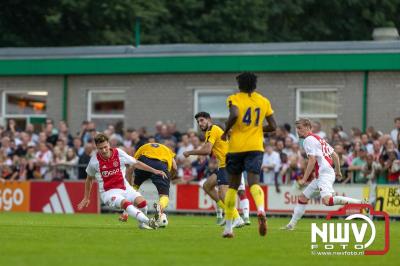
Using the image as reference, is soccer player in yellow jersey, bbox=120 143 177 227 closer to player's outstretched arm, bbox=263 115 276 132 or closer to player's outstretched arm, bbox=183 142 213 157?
player's outstretched arm, bbox=183 142 213 157

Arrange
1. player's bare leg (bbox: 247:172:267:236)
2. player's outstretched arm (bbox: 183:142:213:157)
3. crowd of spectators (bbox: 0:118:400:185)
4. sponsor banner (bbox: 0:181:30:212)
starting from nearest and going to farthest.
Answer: player's bare leg (bbox: 247:172:267:236), player's outstretched arm (bbox: 183:142:213:157), crowd of spectators (bbox: 0:118:400:185), sponsor banner (bbox: 0:181:30:212)

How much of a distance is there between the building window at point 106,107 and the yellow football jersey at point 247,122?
19.8 meters

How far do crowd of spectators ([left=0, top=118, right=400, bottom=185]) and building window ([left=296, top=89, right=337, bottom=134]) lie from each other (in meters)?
0.42

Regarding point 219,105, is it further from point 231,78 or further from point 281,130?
point 281,130

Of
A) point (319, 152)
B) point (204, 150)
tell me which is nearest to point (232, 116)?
point (319, 152)

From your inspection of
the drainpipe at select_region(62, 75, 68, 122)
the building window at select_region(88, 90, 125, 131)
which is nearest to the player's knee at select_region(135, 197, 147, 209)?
the building window at select_region(88, 90, 125, 131)

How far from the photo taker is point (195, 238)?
16656mm

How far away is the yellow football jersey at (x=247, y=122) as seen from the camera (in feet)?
53.0

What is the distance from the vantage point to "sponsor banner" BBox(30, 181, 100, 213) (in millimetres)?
31438

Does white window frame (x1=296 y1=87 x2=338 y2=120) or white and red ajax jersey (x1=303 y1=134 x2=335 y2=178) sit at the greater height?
white window frame (x1=296 y1=87 x2=338 y2=120)

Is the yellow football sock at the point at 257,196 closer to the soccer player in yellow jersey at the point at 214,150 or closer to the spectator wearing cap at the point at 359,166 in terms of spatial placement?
the soccer player in yellow jersey at the point at 214,150

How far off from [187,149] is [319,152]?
10879 millimetres

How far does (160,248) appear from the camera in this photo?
14.6 metres

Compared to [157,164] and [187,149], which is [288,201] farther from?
[157,164]
